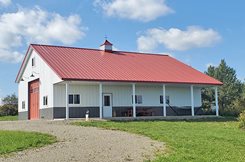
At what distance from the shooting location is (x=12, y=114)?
45.8 meters

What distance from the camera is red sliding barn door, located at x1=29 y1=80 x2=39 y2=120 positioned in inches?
1266

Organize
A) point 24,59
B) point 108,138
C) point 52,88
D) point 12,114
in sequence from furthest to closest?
point 12,114
point 24,59
point 52,88
point 108,138

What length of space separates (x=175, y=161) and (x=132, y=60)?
24115 millimetres

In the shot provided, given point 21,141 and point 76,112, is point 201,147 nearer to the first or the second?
point 21,141

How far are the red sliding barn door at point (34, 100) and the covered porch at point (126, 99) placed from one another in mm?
3658

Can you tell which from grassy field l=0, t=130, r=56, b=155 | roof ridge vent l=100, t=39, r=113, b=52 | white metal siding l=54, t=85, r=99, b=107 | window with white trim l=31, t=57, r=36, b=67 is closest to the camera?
grassy field l=0, t=130, r=56, b=155

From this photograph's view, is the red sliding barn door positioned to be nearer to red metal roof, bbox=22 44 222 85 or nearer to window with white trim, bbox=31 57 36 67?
window with white trim, bbox=31 57 36 67

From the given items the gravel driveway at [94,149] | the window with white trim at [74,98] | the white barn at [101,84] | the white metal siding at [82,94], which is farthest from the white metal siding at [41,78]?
the gravel driveway at [94,149]

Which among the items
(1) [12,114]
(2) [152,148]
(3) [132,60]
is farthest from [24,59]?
(2) [152,148]

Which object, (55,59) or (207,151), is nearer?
(207,151)

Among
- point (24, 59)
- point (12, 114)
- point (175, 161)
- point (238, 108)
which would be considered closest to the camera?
point (175, 161)

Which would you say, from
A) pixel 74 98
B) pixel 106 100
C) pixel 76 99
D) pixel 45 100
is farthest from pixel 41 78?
pixel 106 100

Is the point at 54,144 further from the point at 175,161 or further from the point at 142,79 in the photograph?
the point at 142,79

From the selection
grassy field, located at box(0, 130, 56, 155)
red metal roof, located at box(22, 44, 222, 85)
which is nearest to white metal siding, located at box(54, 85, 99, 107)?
red metal roof, located at box(22, 44, 222, 85)
